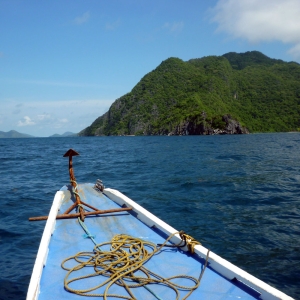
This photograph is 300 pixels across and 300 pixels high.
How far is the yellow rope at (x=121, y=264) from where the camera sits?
3895 mm

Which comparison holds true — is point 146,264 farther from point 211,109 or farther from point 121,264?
point 211,109

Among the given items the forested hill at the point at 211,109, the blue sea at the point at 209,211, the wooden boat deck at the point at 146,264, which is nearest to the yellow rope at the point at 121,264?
the wooden boat deck at the point at 146,264

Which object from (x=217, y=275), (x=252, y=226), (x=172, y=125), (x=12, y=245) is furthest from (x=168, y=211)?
(x=172, y=125)

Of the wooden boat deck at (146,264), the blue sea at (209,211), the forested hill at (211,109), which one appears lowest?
the blue sea at (209,211)

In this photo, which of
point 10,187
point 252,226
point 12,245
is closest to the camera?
point 12,245

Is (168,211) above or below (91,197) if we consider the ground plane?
below

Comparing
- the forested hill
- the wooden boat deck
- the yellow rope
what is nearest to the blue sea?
the wooden boat deck

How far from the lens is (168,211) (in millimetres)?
10742

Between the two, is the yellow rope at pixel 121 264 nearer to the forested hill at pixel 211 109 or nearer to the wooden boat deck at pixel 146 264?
the wooden boat deck at pixel 146 264

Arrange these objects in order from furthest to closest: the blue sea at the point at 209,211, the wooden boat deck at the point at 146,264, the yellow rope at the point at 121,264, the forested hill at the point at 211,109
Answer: the forested hill at the point at 211,109 < the blue sea at the point at 209,211 < the yellow rope at the point at 121,264 < the wooden boat deck at the point at 146,264

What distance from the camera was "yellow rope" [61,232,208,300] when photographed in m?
3.89

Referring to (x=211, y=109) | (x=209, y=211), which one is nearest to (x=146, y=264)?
(x=209, y=211)

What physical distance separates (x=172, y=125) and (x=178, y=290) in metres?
145

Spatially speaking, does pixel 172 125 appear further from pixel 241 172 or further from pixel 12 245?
pixel 12 245
